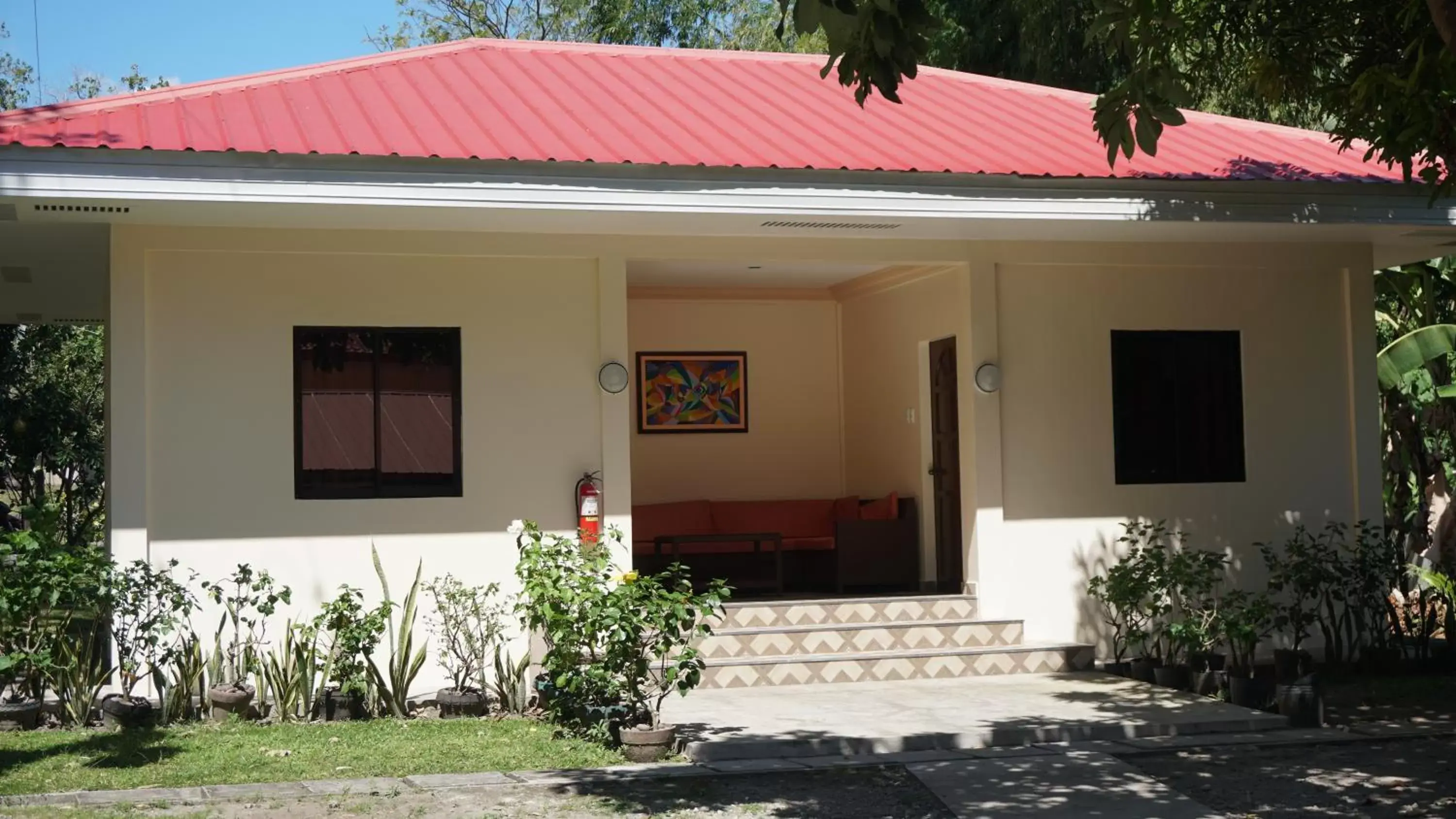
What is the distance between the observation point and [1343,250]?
39.3 ft

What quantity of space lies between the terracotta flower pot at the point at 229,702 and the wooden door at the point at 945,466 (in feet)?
18.8

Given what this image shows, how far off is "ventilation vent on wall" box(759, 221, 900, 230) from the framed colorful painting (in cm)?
412

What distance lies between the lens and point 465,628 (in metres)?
10.1

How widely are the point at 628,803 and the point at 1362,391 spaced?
303 inches

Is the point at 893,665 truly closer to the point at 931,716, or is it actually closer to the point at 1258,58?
the point at 931,716

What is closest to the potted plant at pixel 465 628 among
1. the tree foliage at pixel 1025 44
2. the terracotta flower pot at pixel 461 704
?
the terracotta flower pot at pixel 461 704

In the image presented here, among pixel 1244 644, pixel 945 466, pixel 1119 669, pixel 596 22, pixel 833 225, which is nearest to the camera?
pixel 1244 644

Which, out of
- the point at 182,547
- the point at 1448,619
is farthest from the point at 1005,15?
the point at 182,547

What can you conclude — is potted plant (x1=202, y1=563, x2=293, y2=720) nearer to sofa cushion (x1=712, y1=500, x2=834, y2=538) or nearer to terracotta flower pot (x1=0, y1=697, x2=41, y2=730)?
terracotta flower pot (x1=0, y1=697, x2=41, y2=730)

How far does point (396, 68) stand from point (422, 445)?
3.30 metres

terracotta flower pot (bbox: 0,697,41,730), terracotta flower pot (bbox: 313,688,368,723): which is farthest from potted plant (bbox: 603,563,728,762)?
terracotta flower pot (bbox: 0,697,41,730)

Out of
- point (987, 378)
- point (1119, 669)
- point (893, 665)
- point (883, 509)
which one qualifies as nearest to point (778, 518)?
point (883, 509)

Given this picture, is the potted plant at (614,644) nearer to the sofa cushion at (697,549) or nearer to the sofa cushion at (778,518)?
the sofa cushion at (697,549)

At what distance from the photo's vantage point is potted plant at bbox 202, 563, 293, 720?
922cm
